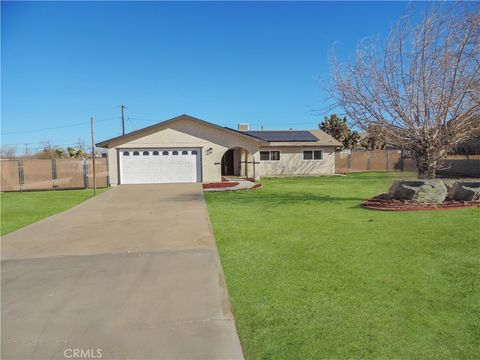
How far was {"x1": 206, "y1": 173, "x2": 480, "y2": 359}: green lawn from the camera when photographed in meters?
3.43

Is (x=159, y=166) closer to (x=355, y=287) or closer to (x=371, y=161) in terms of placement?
(x=355, y=287)

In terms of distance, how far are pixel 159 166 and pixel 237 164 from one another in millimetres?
10837

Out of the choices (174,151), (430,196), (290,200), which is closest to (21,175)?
(174,151)

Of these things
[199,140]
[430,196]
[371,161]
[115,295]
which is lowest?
[115,295]

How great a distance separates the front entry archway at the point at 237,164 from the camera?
1152 inches

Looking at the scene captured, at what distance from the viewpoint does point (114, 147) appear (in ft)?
75.5

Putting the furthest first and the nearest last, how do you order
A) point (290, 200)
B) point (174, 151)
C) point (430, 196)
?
point (174, 151) → point (290, 200) → point (430, 196)

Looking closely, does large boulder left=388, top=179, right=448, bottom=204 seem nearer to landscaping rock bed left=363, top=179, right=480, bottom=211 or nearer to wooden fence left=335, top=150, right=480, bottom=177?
landscaping rock bed left=363, top=179, right=480, bottom=211

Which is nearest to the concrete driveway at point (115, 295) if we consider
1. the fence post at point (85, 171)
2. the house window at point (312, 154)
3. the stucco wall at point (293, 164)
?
the fence post at point (85, 171)

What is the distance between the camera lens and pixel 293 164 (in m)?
31.1

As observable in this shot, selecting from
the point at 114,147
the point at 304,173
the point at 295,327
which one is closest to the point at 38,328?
the point at 295,327

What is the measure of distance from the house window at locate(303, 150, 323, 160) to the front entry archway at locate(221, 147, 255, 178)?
5277 mm

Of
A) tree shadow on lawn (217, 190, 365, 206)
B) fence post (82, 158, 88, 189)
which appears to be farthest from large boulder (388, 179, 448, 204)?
fence post (82, 158, 88, 189)

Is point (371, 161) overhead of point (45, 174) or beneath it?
overhead
